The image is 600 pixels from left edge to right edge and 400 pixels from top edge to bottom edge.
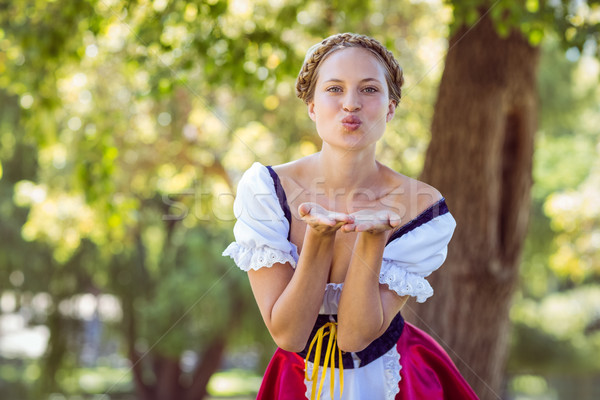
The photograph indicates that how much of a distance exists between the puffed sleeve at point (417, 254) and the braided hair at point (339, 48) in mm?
375

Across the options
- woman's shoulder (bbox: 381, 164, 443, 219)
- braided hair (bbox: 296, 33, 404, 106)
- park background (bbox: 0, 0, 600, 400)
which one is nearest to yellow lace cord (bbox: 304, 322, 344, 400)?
woman's shoulder (bbox: 381, 164, 443, 219)

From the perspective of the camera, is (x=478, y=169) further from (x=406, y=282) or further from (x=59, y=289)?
(x=59, y=289)

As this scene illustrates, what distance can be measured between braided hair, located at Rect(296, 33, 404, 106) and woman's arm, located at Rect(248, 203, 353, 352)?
1.58ft

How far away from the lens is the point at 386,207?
1861 mm

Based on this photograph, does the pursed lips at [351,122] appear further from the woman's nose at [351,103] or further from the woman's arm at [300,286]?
the woman's arm at [300,286]

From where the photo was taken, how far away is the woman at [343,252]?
166cm

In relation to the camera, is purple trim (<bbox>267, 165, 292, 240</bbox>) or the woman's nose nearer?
the woman's nose

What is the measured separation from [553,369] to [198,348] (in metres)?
6.83

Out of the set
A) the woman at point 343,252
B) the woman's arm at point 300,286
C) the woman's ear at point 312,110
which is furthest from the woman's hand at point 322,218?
the woman's ear at point 312,110

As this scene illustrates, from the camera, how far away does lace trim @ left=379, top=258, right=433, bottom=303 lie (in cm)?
174

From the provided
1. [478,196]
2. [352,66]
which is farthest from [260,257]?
[478,196]

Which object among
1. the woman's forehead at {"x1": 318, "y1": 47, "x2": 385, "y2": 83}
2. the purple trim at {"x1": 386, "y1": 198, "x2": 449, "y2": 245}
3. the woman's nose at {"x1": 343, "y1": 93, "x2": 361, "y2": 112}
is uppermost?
the woman's forehead at {"x1": 318, "y1": 47, "x2": 385, "y2": 83}

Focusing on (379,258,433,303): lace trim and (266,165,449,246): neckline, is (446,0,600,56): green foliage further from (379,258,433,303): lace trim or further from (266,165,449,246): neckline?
(379,258,433,303): lace trim

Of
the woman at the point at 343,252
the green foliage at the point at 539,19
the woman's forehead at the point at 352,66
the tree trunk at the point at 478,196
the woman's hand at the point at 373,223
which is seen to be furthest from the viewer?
the tree trunk at the point at 478,196
